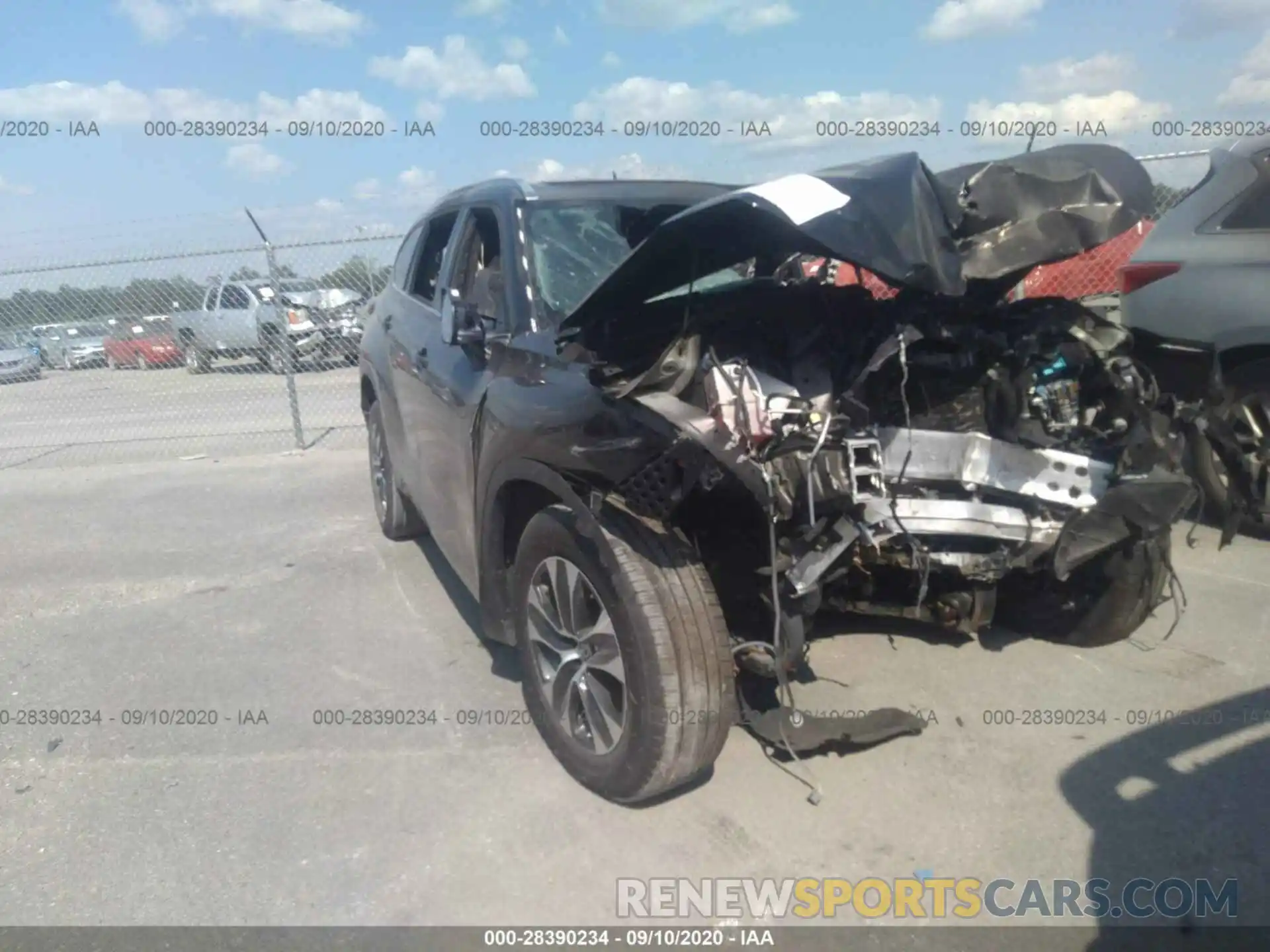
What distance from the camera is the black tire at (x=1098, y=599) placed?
12.2ft

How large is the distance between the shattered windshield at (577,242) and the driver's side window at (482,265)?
0.52 feet

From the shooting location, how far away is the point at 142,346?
59.4 feet

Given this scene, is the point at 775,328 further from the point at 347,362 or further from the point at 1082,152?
the point at 347,362

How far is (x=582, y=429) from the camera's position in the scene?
3.12m

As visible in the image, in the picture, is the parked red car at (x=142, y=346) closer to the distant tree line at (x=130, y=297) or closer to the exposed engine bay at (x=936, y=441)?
the distant tree line at (x=130, y=297)

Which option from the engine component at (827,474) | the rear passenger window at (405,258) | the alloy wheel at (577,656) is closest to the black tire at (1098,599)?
the engine component at (827,474)

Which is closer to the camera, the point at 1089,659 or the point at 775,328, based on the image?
the point at 775,328

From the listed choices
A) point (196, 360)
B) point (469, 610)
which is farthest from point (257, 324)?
point (469, 610)

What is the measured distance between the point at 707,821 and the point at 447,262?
2788 millimetres

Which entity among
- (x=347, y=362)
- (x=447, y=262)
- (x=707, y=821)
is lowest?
(x=707, y=821)

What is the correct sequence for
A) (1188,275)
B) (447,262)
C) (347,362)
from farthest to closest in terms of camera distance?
(347,362) → (1188,275) → (447,262)

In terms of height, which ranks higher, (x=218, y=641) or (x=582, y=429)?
(x=582, y=429)

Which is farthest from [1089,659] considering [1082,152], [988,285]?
[1082,152]

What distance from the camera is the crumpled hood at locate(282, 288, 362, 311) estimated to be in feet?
38.1
